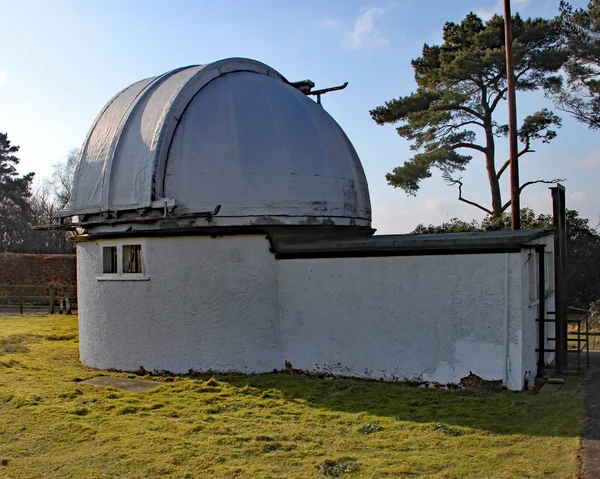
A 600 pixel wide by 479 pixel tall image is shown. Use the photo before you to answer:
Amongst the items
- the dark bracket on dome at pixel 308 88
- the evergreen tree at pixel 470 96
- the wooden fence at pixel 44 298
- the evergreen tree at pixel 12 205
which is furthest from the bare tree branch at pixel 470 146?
the evergreen tree at pixel 12 205

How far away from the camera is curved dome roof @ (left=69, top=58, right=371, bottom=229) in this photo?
991 cm

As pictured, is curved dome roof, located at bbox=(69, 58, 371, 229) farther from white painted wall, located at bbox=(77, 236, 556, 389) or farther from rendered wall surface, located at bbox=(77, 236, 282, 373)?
white painted wall, located at bbox=(77, 236, 556, 389)

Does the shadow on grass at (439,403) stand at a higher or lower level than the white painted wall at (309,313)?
lower

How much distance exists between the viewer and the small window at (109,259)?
10.7 meters

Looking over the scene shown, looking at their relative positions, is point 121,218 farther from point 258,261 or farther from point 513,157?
point 513,157

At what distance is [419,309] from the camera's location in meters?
8.78

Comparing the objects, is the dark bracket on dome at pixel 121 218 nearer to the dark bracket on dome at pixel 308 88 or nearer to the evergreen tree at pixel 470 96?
the dark bracket on dome at pixel 308 88

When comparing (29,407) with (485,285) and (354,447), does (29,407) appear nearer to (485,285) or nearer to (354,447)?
(354,447)

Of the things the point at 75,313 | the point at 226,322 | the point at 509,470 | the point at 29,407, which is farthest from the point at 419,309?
the point at 75,313

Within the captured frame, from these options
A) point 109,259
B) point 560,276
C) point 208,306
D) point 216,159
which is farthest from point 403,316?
point 109,259

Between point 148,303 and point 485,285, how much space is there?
5443 mm

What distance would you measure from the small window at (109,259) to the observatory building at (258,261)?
0.08 ft

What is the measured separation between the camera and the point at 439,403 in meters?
7.66

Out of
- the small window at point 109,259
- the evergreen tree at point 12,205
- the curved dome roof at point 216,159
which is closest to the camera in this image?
the curved dome roof at point 216,159
